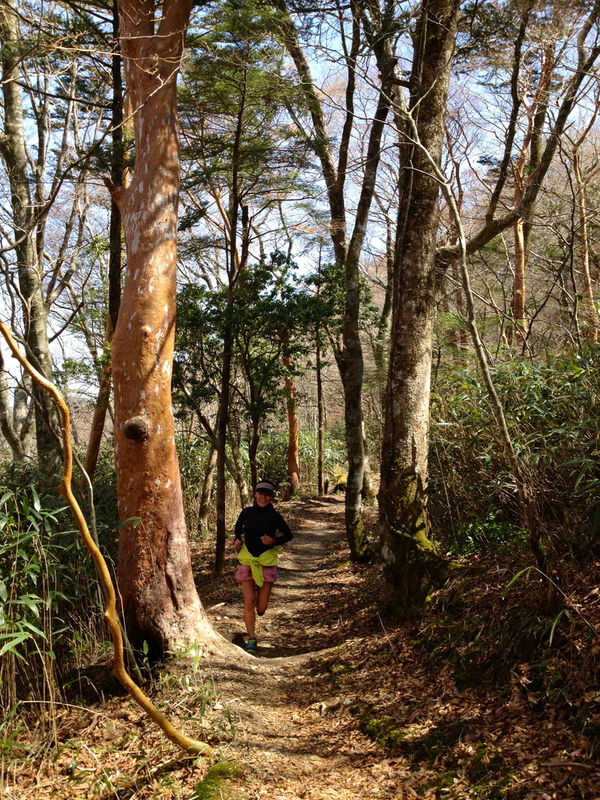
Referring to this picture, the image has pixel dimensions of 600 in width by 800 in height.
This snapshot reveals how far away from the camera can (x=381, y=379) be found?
12352 millimetres

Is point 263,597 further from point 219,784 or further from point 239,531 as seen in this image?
point 219,784

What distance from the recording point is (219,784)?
8.72 feet

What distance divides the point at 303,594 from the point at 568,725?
15.7 feet

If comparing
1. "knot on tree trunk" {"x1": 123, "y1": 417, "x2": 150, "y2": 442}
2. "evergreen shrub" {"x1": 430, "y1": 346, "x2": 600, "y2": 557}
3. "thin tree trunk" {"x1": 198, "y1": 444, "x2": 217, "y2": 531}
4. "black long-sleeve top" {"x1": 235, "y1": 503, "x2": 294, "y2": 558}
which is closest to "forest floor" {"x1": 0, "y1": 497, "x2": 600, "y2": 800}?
"evergreen shrub" {"x1": 430, "y1": 346, "x2": 600, "y2": 557}

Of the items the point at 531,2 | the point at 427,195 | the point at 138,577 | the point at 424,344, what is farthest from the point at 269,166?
the point at 138,577

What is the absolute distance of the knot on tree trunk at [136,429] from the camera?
390 cm

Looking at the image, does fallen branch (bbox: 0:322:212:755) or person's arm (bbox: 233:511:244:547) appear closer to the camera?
fallen branch (bbox: 0:322:212:755)

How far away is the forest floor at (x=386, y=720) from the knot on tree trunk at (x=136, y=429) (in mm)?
1565

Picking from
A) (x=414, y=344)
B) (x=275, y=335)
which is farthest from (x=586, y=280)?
(x=414, y=344)

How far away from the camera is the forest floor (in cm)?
252

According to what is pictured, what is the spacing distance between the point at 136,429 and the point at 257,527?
1794mm

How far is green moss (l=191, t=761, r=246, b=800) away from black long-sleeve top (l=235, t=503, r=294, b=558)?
2.39m

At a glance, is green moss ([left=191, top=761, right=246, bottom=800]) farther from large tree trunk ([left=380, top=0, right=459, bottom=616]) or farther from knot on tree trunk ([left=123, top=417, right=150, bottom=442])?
knot on tree trunk ([left=123, top=417, right=150, bottom=442])

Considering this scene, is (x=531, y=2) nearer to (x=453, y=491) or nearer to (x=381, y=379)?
(x=453, y=491)
